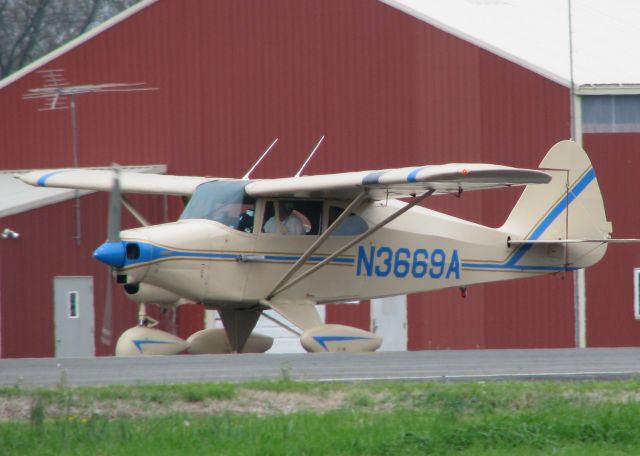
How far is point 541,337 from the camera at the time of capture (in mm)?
25703

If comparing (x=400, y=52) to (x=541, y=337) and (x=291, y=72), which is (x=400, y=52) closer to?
(x=291, y=72)

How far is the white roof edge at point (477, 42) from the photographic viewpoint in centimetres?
2588

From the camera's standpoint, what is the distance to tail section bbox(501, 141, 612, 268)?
822 inches

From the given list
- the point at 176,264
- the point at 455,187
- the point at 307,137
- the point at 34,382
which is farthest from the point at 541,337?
the point at 34,382

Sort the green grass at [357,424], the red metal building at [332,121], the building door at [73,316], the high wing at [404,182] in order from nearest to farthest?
the green grass at [357,424] < the high wing at [404,182] < the building door at [73,316] < the red metal building at [332,121]

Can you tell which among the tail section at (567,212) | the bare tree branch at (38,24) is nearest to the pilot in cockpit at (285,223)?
the tail section at (567,212)

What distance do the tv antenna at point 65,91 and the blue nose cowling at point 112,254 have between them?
Answer: 9556 millimetres

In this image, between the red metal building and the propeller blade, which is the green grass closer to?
the propeller blade

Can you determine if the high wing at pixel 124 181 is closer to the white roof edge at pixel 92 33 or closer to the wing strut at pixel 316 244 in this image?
the wing strut at pixel 316 244

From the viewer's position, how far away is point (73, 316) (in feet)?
83.1

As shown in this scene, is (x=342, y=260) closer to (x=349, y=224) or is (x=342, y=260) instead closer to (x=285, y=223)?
(x=349, y=224)

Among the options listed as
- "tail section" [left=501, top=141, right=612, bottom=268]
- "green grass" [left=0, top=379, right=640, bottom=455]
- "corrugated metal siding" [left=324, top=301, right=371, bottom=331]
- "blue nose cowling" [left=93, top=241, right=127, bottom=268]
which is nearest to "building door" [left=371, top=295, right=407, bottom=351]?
"corrugated metal siding" [left=324, top=301, right=371, bottom=331]

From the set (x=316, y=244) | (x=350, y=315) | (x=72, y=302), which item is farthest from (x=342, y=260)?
(x=72, y=302)

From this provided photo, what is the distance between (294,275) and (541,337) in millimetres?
8533
